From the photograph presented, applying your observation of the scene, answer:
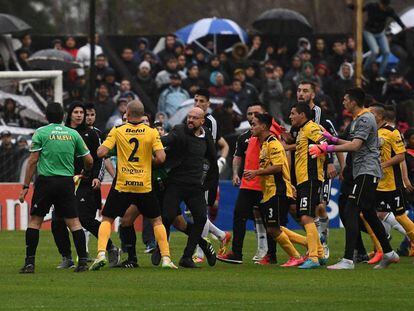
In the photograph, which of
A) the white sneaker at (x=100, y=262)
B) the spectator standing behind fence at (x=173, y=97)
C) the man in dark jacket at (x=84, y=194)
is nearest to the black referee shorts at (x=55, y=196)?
the white sneaker at (x=100, y=262)

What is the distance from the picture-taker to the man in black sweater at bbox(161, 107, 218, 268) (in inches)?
661

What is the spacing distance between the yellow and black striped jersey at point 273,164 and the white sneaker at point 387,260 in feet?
4.74

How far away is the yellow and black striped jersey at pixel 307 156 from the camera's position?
54.7 feet

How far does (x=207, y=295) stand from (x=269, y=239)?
4.38 metres

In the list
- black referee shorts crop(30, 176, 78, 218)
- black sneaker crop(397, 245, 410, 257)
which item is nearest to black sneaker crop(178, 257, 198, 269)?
black referee shorts crop(30, 176, 78, 218)

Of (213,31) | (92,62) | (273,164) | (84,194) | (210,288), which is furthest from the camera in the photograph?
(213,31)

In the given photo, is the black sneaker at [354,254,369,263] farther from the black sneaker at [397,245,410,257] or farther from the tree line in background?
the tree line in background

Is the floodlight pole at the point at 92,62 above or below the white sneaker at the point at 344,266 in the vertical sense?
above

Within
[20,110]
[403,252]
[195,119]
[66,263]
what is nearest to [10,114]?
[20,110]

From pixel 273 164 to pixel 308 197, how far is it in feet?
2.37

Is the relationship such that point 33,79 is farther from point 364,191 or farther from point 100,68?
point 364,191

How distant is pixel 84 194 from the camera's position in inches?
696

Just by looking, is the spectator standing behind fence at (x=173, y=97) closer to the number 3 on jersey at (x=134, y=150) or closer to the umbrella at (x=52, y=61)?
the umbrella at (x=52, y=61)

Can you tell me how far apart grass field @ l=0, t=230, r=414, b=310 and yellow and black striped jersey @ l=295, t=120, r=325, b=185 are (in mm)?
1168
